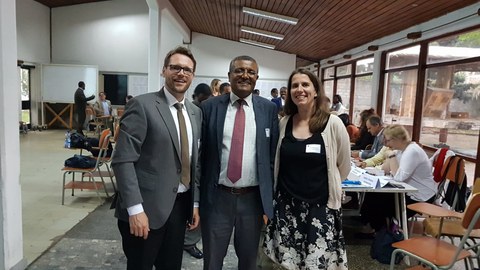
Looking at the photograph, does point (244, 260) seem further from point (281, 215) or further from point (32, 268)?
point (32, 268)

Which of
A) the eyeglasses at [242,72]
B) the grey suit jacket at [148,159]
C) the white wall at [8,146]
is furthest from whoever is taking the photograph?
the white wall at [8,146]

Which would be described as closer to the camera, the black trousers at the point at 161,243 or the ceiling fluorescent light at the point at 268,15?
the black trousers at the point at 161,243

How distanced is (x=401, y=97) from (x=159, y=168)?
6.67 metres

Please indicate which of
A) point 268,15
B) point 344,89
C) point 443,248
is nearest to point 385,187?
point 443,248

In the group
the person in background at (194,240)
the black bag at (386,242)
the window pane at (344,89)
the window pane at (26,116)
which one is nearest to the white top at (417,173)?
the black bag at (386,242)

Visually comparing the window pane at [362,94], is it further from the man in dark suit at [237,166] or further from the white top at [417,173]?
the man in dark suit at [237,166]

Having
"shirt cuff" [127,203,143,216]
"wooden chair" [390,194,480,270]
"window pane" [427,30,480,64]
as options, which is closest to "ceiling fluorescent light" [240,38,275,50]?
Answer: "window pane" [427,30,480,64]

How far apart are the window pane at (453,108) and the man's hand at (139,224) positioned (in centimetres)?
477

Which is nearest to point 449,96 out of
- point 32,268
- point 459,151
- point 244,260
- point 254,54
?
point 459,151

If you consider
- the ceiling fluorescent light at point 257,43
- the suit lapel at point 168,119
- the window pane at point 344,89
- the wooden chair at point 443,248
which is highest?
the ceiling fluorescent light at point 257,43

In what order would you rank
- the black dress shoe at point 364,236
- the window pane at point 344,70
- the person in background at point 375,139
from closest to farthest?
1. the black dress shoe at point 364,236
2. the person in background at point 375,139
3. the window pane at point 344,70

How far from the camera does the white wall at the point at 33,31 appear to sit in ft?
33.8

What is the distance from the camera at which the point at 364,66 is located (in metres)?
9.11

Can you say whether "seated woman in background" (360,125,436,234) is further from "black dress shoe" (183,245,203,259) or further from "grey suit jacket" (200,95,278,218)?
"grey suit jacket" (200,95,278,218)
